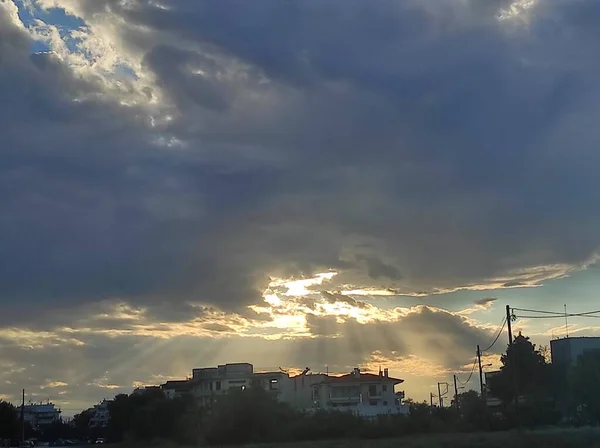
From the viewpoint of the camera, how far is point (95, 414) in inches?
6791

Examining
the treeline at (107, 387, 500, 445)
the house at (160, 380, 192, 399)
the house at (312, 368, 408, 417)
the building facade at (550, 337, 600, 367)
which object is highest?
the building facade at (550, 337, 600, 367)

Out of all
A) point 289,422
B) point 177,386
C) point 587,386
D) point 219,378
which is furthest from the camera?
point 177,386

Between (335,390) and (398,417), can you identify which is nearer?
(398,417)

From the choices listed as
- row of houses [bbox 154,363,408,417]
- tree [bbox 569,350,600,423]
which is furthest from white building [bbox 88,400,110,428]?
tree [bbox 569,350,600,423]

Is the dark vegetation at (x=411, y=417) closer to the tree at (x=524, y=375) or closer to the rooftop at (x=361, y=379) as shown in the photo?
the tree at (x=524, y=375)

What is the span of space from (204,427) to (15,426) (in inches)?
1962

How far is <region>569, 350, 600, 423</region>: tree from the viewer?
73125mm

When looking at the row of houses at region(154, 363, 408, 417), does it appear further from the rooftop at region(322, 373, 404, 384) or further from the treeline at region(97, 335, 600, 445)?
the treeline at region(97, 335, 600, 445)

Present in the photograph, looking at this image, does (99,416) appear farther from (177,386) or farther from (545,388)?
(545,388)

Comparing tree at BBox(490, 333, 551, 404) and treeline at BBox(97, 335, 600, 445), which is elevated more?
tree at BBox(490, 333, 551, 404)

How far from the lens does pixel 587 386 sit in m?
74.2

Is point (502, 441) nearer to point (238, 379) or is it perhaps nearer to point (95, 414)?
point (238, 379)

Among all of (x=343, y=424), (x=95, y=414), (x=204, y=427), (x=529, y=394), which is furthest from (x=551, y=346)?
(x=95, y=414)

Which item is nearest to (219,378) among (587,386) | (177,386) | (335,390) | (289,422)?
(177,386)
